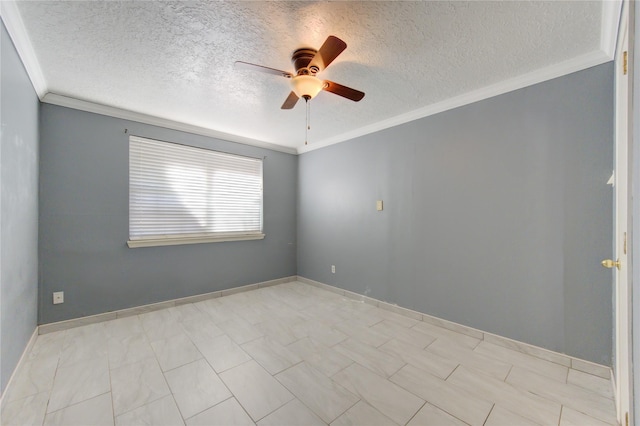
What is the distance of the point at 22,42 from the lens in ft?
5.99

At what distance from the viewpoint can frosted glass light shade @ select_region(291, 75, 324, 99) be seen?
194 cm

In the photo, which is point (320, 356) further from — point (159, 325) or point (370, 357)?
point (159, 325)

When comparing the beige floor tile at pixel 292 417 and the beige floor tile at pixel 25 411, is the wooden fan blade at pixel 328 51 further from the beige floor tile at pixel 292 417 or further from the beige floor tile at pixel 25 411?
the beige floor tile at pixel 25 411

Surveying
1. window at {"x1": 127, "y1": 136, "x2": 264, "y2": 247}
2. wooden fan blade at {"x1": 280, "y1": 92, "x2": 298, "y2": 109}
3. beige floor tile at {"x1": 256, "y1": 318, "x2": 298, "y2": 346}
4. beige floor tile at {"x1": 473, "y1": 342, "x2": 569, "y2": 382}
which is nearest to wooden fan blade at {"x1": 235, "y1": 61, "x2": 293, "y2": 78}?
wooden fan blade at {"x1": 280, "y1": 92, "x2": 298, "y2": 109}

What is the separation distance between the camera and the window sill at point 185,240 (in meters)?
3.19

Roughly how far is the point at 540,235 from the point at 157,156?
425cm

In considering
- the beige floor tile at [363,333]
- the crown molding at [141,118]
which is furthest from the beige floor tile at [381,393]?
the crown molding at [141,118]

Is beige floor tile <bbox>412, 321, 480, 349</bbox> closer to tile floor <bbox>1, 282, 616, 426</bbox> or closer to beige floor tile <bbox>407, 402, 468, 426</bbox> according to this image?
tile floor <bbox>1, 282, 616, 426</bbox>

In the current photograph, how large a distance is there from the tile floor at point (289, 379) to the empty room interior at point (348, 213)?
0.02 meters

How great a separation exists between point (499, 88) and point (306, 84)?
1863mm

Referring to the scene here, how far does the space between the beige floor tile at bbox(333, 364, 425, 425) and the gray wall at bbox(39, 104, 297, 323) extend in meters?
2.56

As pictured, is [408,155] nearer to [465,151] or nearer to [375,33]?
[465,151]

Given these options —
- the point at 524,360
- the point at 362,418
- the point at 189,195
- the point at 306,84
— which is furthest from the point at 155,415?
the point at 524,360

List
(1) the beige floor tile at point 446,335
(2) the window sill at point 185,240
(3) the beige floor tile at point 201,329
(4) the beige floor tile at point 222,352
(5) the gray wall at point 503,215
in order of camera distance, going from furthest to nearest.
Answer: (2) the window sill at point 185,240 < (3) the beige floor tile at point 201,329 < (1) the beige floor tile at point 446,335 < (4) the beige floor tile at point 222,352 < (5) the gray wall at point 503,215
